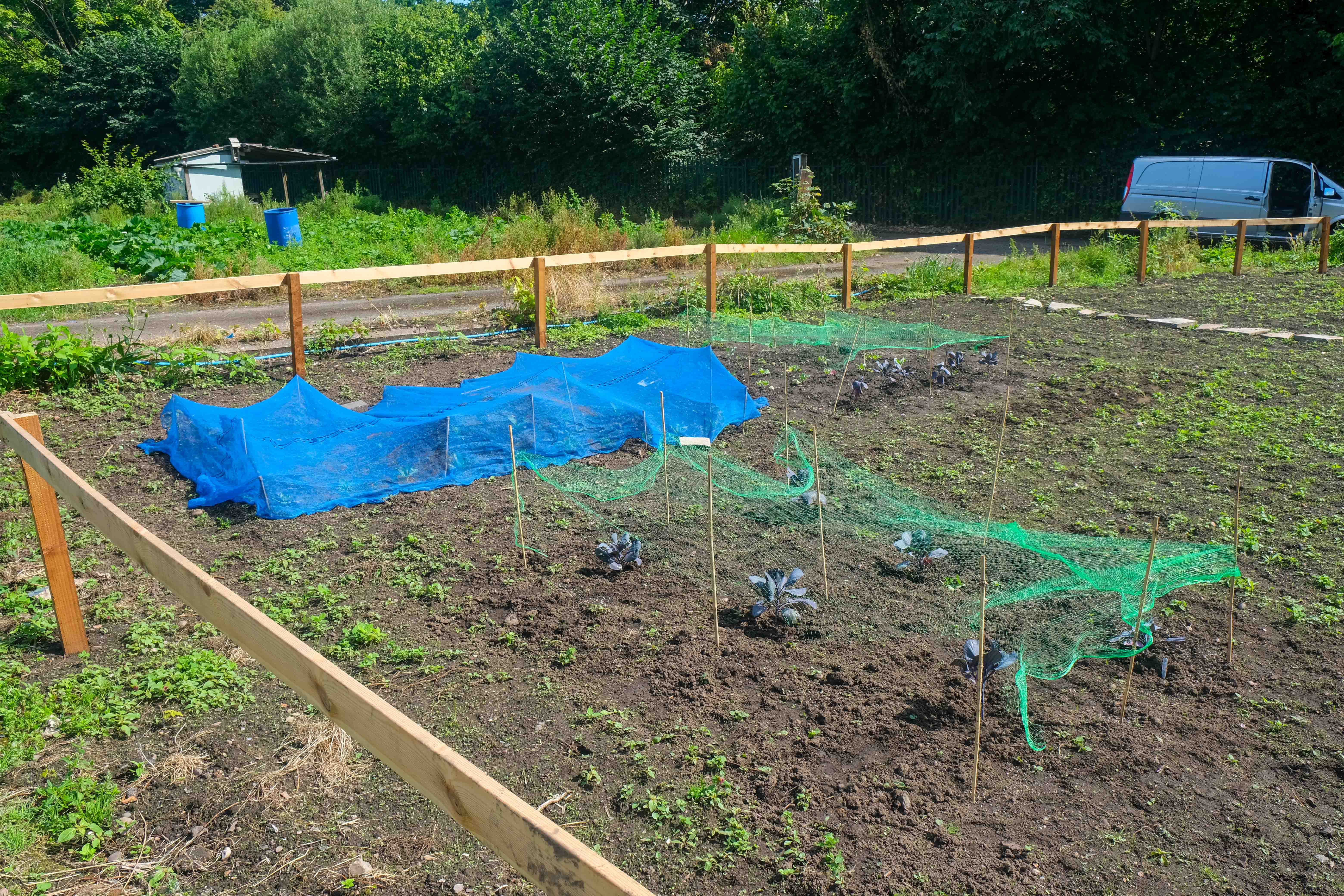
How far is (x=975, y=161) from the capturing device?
23.6 metres

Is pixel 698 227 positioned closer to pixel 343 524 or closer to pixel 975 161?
pixel 975 161

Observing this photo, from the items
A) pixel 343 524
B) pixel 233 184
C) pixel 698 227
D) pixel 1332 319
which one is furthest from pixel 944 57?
pixel 343 524

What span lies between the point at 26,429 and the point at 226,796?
6.04ft

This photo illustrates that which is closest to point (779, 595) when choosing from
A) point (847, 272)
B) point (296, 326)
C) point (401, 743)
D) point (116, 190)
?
point (401, 743)

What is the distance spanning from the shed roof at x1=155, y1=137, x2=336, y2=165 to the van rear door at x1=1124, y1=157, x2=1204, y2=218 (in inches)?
786

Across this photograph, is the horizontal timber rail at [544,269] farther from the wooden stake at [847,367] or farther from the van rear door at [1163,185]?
the van rear door at [1163,185]

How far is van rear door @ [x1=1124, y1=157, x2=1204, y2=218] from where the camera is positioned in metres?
18.3

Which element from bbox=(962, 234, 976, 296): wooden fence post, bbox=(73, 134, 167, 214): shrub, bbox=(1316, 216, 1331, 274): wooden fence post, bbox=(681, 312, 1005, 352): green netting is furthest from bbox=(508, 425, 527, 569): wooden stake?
bbox=(73, 134, 167, 214): shrub

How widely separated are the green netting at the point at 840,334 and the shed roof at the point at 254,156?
19.6 meters

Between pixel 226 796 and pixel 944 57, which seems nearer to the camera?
pixel 226 796

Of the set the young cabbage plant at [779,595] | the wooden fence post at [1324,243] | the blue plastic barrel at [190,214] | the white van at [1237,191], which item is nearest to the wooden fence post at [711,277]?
the young cabbage plant at [779,595]

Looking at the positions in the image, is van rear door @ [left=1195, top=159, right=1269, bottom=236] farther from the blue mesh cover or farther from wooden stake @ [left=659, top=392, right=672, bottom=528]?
wooden stake @ [left=659, top=392, right=672, bottom=528]

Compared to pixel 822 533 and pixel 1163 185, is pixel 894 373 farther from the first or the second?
pixel 1163 185

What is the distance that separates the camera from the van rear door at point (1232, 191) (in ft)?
56.9
